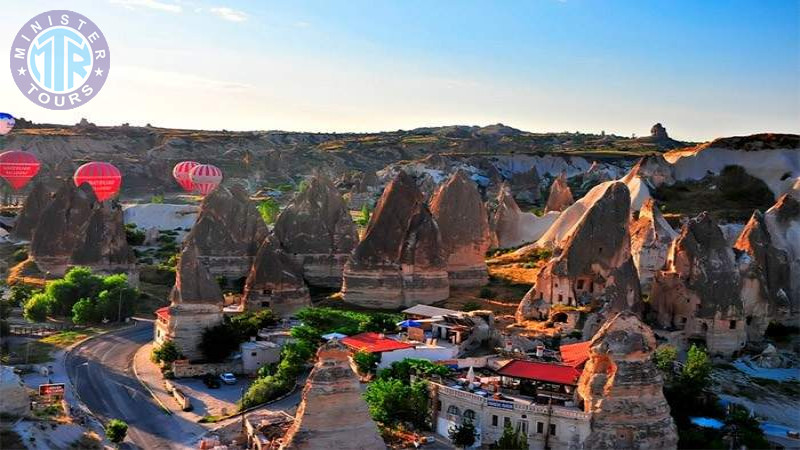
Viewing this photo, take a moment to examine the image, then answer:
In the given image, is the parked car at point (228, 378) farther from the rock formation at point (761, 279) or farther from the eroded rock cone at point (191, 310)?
the rock formation at point (761, 279)

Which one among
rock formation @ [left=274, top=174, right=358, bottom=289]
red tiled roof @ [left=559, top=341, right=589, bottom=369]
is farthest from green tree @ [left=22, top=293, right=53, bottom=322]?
red tiled roof @ [left=559, top=341, right=589, bottom=369]

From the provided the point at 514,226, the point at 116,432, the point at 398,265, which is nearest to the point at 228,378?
the point at 116,432

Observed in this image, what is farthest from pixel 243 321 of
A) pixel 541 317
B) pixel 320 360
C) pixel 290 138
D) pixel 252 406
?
pixel 290 138

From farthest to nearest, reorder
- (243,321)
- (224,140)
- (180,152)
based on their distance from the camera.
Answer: (224,140) < (180,152) < (243,321)

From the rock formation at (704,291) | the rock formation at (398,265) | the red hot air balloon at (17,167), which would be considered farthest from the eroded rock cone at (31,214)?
the rock formation at (704,291)

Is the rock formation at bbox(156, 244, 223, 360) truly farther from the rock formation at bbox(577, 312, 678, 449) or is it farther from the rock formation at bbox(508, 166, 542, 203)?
the rock formation at bbox(508, 166, 542, 203)

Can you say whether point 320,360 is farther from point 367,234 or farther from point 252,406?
point 367,234

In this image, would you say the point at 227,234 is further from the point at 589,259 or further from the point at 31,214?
the point at 31,214
